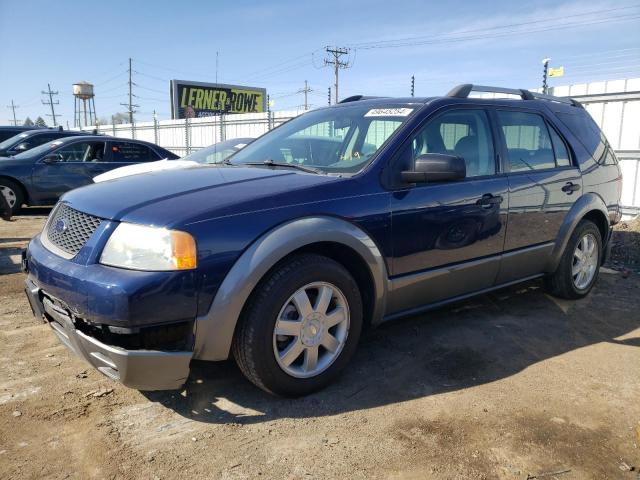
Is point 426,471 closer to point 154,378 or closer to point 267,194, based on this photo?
point 154,378

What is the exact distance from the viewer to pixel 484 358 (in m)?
3.46

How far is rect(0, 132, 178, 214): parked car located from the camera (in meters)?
8.99

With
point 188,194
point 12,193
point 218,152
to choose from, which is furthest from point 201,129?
point 188,194

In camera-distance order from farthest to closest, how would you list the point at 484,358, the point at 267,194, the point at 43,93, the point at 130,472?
the point at 43,93 < the point at 484,358 < the point at 267,194 < the point at 130,472

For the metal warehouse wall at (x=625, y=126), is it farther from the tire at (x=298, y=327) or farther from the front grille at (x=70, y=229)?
the front grille at (x=70, y=229)

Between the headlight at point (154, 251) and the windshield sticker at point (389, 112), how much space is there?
181 centimetres

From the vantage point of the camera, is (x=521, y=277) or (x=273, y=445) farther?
(x=521, y=277)

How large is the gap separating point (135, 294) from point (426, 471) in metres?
1.55

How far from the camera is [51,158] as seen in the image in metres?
9.23

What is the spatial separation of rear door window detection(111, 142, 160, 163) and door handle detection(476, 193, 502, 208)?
26.8ft

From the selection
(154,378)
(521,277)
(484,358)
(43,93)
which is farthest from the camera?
(43,93)

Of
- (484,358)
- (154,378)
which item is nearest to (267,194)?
(154,378)

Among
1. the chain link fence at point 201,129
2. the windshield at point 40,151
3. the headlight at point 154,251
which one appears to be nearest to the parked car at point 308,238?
the headlight at point 154,251

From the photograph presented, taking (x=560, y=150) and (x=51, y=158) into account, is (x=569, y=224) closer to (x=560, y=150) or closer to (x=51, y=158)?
(x=560, y=150)
